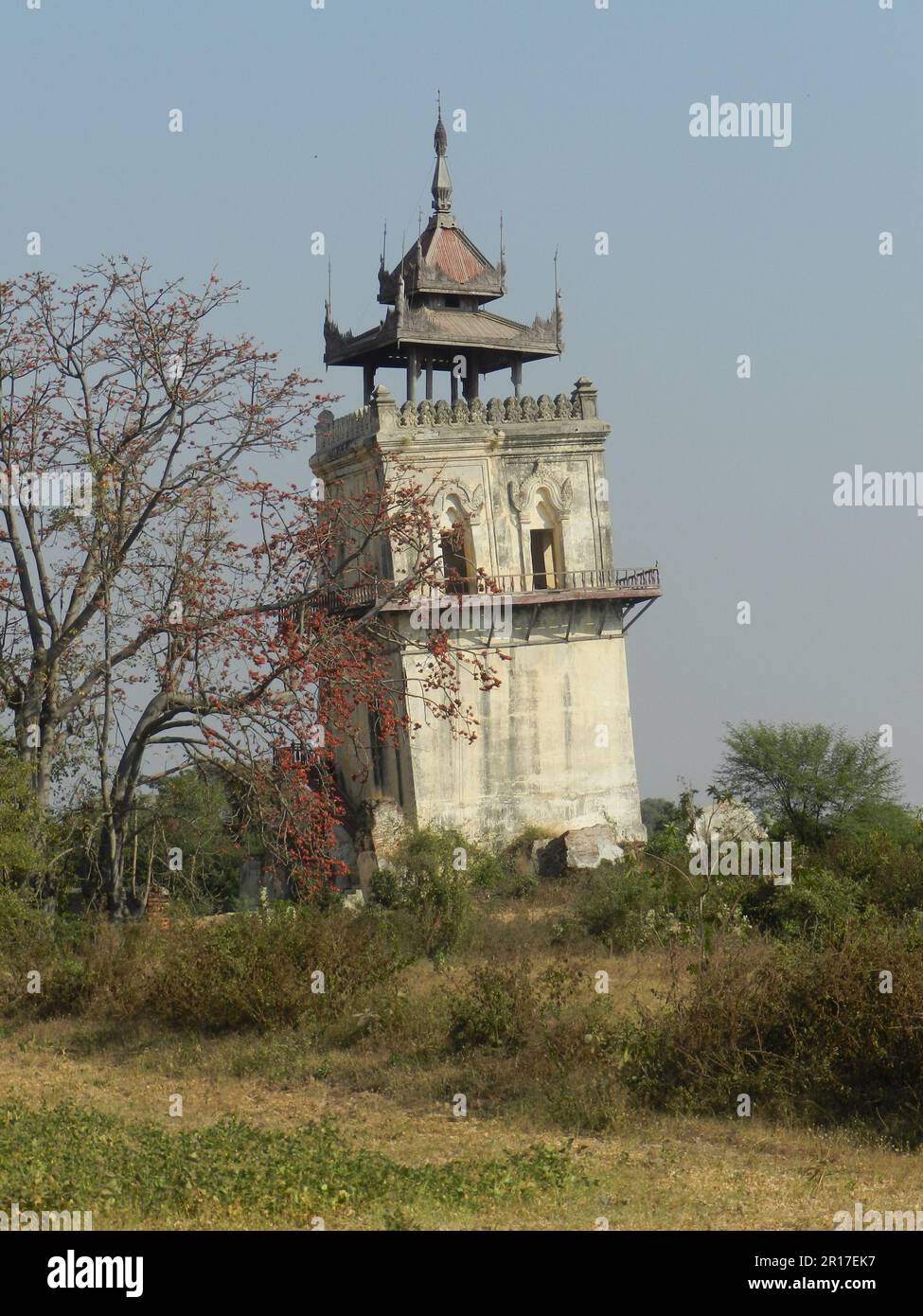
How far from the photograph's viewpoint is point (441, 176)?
36281mm

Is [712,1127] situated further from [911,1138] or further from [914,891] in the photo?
[914,891]

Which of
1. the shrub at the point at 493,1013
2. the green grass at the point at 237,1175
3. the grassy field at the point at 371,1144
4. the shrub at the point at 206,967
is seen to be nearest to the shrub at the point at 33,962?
the shrub at the point at 206,967

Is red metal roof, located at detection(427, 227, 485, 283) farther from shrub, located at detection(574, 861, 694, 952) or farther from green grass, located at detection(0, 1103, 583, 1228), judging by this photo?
green grass, located at detection(0, 1103, 583, 1228)

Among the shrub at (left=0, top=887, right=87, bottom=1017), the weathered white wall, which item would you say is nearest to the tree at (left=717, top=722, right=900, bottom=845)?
the weathered white wall

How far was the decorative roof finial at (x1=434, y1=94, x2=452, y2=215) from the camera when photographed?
36.1m

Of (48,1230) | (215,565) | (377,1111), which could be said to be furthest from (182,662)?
(48,1230)

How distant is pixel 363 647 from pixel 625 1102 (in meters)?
9.19

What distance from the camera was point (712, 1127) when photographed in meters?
12.9

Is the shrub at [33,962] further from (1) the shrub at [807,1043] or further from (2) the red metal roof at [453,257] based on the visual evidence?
(2) the red metal roof at [453,257]

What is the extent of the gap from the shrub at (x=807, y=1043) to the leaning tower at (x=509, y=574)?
17.9m

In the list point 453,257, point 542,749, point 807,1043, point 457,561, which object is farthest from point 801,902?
point 453,257

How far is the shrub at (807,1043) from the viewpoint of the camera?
1295 centimetres

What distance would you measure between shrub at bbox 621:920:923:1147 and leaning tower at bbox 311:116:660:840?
705 inches

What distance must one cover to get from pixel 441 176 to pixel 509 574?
8.99 m
